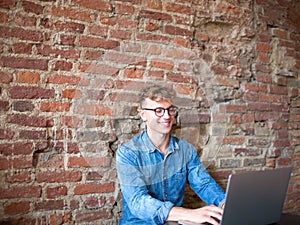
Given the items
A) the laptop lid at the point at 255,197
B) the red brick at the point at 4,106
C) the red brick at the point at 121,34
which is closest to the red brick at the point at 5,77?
the red brick at the point at 4,106

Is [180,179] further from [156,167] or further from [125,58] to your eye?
[125,58]

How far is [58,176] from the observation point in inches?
66.1

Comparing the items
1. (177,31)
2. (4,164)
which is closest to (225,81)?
(177,31)

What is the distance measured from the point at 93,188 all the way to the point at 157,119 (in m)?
0.57

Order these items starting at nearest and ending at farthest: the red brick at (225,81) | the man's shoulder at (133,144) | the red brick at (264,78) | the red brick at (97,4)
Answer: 1. the man's shoulder at (133,144)
2. the red brick at (97,4)
3. the red brick at (225,81)
4. the red brick at (264,78)

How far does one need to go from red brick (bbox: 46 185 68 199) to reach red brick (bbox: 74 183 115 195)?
2.5 inches

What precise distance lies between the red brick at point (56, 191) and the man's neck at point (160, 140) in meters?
0.57

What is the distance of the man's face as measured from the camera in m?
1.65

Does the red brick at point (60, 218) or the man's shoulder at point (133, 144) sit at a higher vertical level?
the man's shoulder at point (133, 144)

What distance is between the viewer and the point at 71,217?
1.71 meters

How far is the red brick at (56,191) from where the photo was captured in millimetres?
1660

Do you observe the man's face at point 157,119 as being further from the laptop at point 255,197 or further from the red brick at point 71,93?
the laptop at point 255,197

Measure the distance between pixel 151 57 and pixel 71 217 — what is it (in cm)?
107

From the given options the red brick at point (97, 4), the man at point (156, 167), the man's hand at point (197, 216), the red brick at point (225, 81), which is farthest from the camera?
the red brick at point (225, 81)
